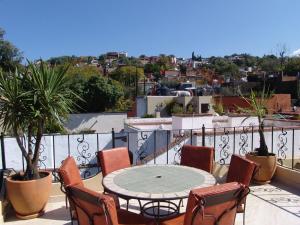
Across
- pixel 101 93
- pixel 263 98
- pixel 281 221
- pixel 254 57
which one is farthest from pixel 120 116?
pixel 254 57

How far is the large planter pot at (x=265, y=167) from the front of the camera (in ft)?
16.3

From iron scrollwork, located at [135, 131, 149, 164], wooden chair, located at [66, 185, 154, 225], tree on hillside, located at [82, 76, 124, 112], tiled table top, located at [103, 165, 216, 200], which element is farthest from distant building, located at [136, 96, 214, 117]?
wooden chair, located at [66, 185, 154, 225]

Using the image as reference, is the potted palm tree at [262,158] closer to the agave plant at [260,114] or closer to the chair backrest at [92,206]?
the agave plant at [260,114]

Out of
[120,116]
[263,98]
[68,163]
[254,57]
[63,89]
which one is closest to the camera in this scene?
[68,163]

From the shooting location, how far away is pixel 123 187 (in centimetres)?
301

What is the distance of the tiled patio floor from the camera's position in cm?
380

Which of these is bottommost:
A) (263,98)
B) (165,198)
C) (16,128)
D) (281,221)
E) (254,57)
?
(281,221)

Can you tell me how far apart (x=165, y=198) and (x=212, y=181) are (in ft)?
2.21

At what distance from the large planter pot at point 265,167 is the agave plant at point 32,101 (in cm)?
299

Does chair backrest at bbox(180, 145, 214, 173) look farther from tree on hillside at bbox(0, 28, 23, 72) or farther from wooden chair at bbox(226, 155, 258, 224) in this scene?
tree on hillside at bbox(0, 28, 23, 72)

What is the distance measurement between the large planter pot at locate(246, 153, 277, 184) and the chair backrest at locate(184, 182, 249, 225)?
263 cm

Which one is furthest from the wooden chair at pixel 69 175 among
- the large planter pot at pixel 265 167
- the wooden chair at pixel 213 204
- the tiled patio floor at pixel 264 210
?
the large planter pot at pixel 265 167

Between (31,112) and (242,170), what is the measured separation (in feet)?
8.20

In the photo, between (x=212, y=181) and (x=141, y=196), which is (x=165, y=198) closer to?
(x=141, y=196)
